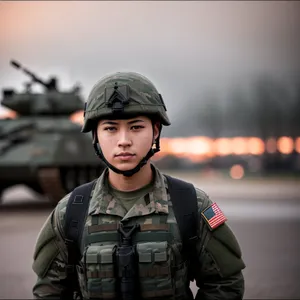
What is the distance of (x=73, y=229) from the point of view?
3.04 metres

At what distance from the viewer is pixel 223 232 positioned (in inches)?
120

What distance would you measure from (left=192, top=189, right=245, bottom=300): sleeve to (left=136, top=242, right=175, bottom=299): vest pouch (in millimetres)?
207

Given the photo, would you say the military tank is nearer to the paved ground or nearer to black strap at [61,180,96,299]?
the paved ground

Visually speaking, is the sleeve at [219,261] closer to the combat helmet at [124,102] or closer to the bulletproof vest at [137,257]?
the bulletproof vest at [137,257]

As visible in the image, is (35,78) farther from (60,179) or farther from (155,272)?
(155,272)

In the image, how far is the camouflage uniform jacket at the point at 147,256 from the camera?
2922mm

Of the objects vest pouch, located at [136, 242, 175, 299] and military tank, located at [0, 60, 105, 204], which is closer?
vest pouch, located at [136, 242, 175, 299]

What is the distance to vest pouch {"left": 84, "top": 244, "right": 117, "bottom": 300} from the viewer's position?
9.55ft

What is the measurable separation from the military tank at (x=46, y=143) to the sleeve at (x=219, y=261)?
10.3 m

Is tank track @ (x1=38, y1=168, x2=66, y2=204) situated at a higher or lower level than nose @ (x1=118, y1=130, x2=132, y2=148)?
lower

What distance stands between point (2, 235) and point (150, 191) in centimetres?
796

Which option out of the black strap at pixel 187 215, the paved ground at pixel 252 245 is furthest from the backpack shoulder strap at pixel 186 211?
the paved ground at pixel 252 245

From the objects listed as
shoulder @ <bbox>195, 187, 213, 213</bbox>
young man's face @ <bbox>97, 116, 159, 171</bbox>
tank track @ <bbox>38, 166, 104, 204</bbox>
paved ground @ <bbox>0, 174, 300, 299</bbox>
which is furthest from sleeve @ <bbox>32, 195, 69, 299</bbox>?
tank track @ <bbox>38, 166, 104, 204</bbox>

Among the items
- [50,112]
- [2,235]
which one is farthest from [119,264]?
[50,112]
